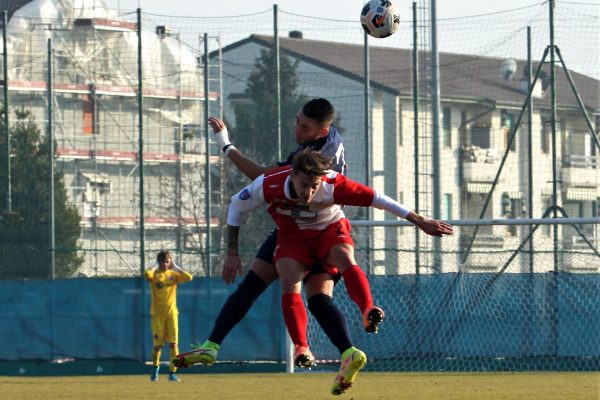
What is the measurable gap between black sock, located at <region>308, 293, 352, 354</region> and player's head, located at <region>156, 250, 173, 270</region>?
10470 millimetres

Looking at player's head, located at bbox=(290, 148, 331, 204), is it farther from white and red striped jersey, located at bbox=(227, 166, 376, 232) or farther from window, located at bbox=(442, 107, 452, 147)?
window, located at bbox=(442, 107, 452, 147)

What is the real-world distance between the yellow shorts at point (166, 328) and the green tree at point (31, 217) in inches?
181

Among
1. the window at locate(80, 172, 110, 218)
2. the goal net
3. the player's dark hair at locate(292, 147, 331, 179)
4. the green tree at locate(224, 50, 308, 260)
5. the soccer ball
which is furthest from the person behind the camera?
the window at locate(80, 172, 110, 218)

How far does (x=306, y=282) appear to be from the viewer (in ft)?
32.2

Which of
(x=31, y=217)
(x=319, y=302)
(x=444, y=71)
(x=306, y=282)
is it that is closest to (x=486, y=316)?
(x=306, y=282)

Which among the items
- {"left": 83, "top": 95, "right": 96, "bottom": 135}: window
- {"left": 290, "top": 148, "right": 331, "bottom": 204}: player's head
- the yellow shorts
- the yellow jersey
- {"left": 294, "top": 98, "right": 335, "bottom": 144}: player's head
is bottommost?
the yellow shorts

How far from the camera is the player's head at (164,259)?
65.5 feet

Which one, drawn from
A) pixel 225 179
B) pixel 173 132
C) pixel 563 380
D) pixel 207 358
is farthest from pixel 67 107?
pixel 207 358

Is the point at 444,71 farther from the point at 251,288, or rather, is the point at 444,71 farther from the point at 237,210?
the point at 237,210

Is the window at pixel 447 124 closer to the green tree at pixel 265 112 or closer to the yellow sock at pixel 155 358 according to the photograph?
the green tree at pixel 265 112

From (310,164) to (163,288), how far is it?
11732mm

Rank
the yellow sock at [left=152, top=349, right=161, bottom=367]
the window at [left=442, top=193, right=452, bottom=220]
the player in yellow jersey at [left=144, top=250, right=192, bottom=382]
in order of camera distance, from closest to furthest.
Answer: the yellow sock at [left=152, top=349, right=161, bottom=367], the player in yellow jersey at [left=144, top=250, right=192, bottom=382], the window at [left=442, top=193, right=452, bottom=220]

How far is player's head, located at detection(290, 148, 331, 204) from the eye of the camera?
360 inches

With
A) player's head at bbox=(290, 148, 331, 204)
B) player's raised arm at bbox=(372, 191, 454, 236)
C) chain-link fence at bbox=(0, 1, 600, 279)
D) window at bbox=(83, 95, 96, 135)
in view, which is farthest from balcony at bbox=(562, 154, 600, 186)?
player's head at bbox=(290, 148, 331, 204)
